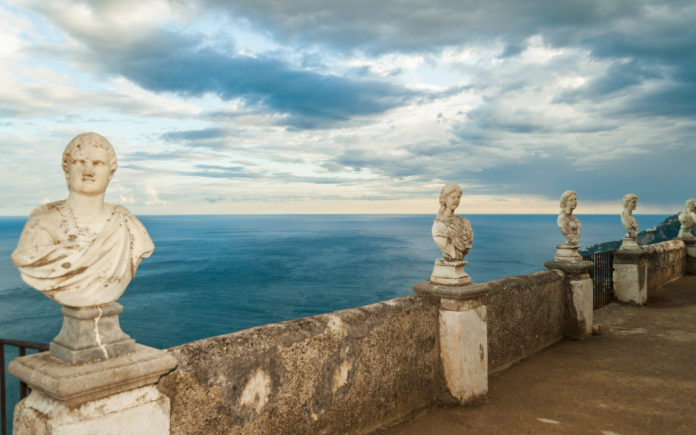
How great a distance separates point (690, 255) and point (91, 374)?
1599cm

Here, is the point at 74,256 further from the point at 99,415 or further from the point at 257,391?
the point at 257,391

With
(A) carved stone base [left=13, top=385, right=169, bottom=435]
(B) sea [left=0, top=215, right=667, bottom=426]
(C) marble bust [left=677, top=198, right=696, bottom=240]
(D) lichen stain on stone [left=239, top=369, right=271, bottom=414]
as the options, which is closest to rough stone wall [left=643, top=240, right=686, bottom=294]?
(C) marble bust [left=677, top=198, right=696, bottom=240]

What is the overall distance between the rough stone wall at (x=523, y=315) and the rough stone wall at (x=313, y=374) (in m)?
1.17

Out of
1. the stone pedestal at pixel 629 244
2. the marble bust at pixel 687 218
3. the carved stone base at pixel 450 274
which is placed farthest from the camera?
the marble bust at pixel 687 218

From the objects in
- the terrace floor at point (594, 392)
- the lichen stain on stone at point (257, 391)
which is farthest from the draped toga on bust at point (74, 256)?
the terrace floor at point (594, 392)

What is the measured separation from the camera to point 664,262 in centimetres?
1141

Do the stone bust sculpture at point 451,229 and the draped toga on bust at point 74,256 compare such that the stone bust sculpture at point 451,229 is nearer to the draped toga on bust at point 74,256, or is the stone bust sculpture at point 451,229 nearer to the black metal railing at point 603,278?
the draped toga on bust at point 74,256

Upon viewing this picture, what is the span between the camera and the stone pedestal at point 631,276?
9.31 meters

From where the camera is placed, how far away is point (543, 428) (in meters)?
3.92

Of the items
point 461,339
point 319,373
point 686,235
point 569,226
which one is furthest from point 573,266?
point 686,235

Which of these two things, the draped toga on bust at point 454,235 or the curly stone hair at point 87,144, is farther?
the draped toga on bust at point 454,235

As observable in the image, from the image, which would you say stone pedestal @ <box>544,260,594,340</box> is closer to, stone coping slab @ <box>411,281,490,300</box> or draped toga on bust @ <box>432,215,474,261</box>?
stone coping slab @ <box>411,281,490,300</box>

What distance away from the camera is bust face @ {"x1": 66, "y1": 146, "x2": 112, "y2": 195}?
2.16 metres

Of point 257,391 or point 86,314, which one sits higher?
point 86,314
